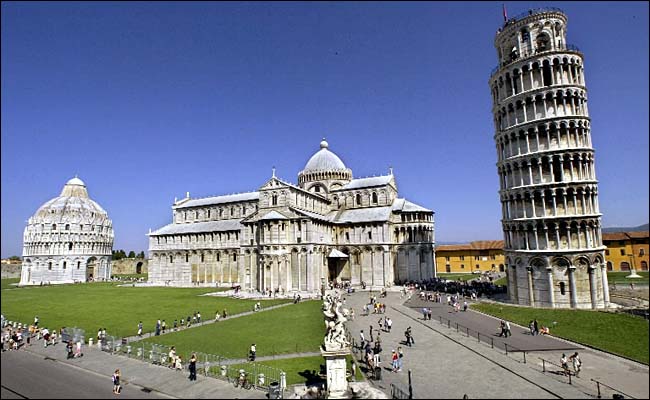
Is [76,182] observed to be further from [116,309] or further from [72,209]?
[116,309]

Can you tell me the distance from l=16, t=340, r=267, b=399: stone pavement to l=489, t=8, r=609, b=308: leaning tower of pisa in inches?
1306

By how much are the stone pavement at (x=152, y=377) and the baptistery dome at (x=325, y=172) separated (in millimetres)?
50564

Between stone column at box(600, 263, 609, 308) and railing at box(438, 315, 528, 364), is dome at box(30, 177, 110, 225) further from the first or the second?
stone column at box(600, 263, 609, 308)

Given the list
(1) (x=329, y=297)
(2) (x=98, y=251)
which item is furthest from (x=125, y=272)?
(1) (x=329, y=297)

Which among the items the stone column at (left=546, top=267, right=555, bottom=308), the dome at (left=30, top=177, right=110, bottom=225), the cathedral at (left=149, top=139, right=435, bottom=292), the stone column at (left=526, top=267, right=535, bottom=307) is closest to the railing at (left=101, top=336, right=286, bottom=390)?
the cathedral at (left=149, top=139, right=435, bottom=292)

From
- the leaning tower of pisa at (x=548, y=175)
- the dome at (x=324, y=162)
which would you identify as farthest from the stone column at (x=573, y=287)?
the dome at (x=324, y=162)

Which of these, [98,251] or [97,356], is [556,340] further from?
[98,251]

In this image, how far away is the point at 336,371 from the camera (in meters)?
16.2

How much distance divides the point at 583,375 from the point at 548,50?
1386 inches

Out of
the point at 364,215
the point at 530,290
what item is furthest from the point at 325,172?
the point at 530,290

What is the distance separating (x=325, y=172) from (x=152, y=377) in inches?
2175

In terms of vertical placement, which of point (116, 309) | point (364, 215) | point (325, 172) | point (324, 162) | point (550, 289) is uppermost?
point (324, 162)

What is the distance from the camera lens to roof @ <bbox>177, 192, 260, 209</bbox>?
71475mm

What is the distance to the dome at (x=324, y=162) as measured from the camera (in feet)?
239
